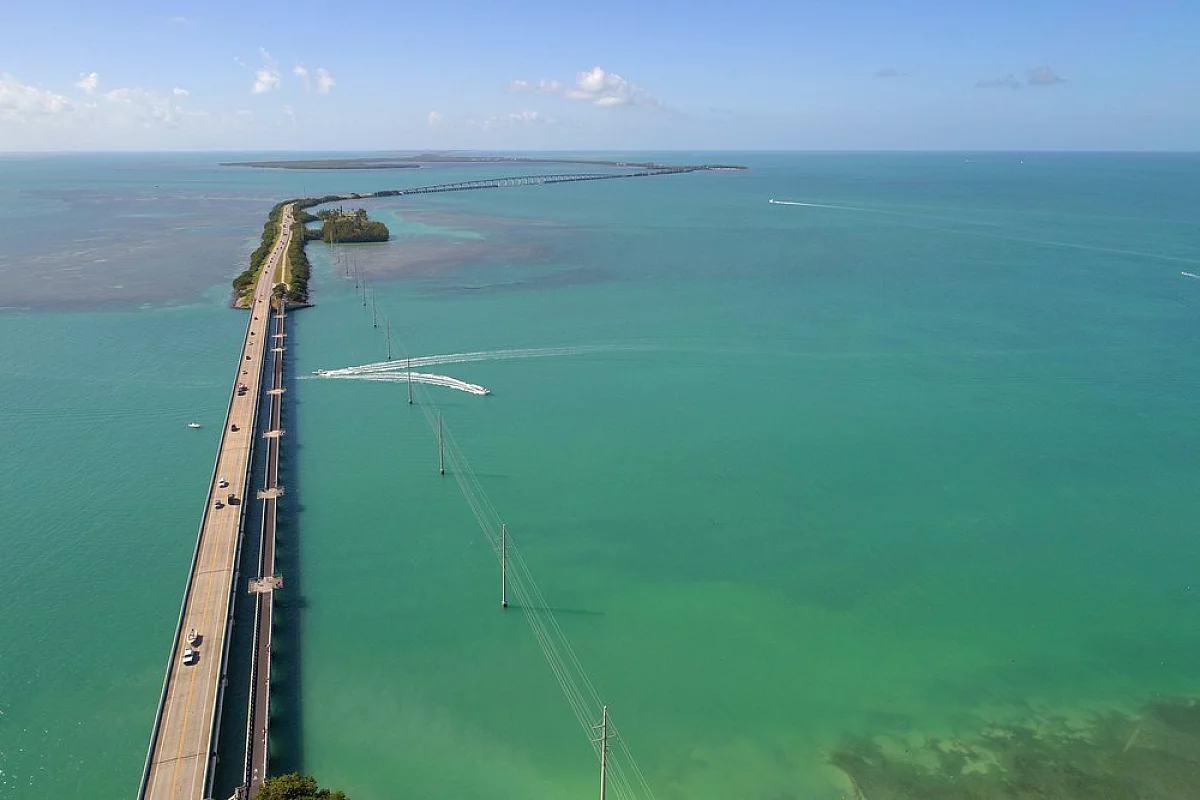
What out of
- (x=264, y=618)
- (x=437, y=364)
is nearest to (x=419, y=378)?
(x=437, y=364)

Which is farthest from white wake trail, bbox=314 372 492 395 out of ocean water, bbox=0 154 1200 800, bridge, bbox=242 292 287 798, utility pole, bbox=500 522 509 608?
utility pole, bbox=500 522 509 608

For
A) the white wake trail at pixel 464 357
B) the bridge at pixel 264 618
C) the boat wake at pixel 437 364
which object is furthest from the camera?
the white wake trail at pixel 464 357

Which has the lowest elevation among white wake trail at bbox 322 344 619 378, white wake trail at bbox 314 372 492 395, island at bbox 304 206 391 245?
white wake trail at bbox 314 372 492 395

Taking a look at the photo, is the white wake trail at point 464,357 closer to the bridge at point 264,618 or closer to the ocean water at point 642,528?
the ocean water at point 642,528

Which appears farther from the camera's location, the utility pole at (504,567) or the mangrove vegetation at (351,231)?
the mangrove vegetation at (351,231)

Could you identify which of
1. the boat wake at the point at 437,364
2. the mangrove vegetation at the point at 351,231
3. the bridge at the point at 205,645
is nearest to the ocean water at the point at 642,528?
the boat wake at the point at 437,364

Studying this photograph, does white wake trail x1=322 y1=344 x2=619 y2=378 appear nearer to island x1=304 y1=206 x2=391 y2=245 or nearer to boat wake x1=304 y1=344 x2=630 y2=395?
boat wake x1=304 y1=344 x2=630 y2=395

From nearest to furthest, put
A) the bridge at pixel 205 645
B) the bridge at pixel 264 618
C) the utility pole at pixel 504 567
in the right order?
the bridge at pixel 205 645 → the bridge at pixel 264 618 → the utility pole at pixel 504 567

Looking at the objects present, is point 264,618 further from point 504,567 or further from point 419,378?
point 419,378
